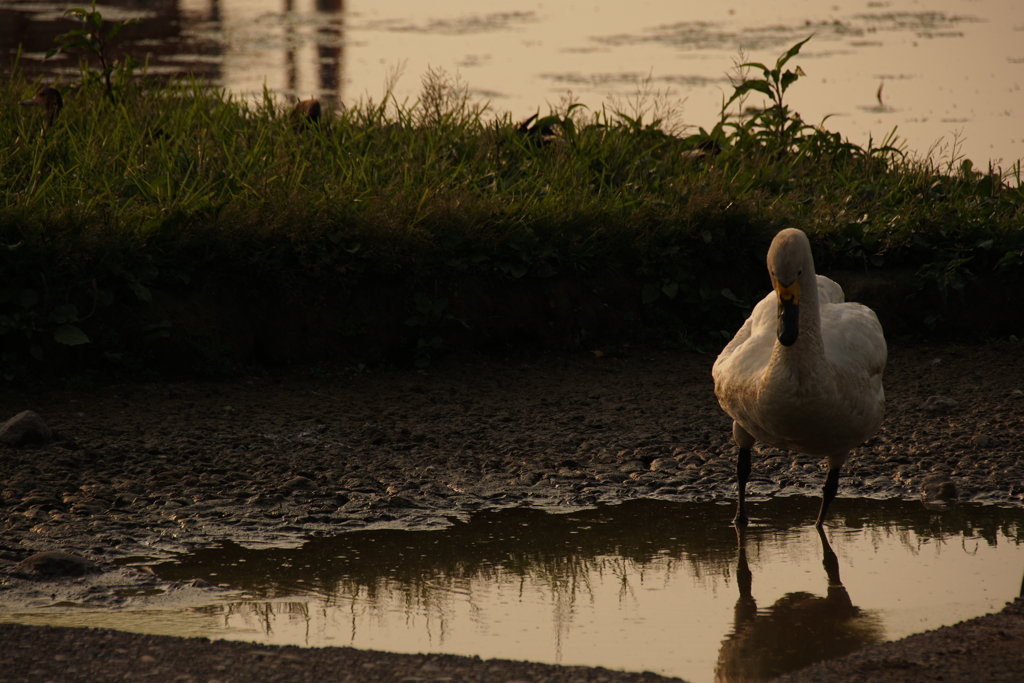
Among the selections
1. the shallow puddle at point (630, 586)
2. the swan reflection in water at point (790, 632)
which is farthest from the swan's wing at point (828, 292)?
the swan reflection in water at point (790, 632)

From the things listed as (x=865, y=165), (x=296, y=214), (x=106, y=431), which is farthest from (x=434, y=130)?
(x=106, y=431)

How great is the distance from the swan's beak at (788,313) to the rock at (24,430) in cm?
328

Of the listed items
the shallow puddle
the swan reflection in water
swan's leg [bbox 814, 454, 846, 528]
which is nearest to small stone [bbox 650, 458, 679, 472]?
the shallow puddle

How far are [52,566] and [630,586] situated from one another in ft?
6.81

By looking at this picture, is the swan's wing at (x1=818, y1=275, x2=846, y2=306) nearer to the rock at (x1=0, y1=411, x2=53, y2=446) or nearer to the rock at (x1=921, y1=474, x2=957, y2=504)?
the rock at (x1=921, y1=474, x2=957, y2=504)

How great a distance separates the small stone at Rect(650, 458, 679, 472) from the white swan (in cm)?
45

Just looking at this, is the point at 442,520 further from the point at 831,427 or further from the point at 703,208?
the point at 703,208

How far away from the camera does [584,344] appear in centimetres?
657

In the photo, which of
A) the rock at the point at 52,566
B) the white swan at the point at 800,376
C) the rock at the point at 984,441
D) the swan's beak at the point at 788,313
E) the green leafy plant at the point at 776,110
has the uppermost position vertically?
the green leafy plant at the point at 776,110

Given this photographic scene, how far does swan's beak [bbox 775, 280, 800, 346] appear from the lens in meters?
4.17

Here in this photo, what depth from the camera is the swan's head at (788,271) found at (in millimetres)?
4211

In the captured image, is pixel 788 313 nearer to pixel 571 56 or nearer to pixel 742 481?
pixel 742 481

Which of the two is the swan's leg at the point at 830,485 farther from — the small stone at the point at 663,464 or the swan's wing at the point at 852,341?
the small stone at the point at 663,464

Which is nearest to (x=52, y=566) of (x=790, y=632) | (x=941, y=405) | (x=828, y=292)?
(x=790, y=632)
